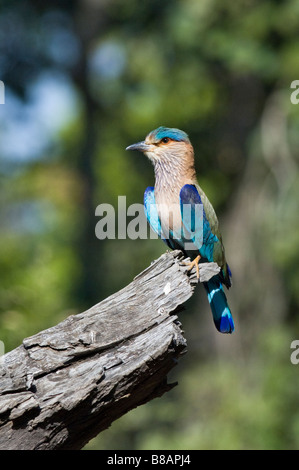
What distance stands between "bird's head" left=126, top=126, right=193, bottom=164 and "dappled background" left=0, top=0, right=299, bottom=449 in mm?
1972

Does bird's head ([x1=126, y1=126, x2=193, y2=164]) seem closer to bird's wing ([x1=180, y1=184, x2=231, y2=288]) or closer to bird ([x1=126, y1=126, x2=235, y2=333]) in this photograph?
bird ([x1=126, y1=126, x2=235, y2=333])

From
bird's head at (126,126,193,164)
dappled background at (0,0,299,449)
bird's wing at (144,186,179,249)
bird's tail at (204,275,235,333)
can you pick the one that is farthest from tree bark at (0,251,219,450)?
dappled background at (0,0,299,449)

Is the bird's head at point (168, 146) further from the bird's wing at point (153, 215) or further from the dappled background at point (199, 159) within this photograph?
the dappled background at point (199, 159)

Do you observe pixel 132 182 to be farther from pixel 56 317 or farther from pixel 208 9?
pixel 56 317

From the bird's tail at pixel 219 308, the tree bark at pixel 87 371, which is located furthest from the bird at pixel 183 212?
the tree bark at pixel 87 371

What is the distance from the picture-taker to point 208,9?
10398 mm

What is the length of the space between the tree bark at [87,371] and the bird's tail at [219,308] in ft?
3.16

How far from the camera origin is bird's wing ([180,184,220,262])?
14.7ft

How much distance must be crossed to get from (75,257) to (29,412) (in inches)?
405

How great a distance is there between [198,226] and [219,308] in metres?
0.51

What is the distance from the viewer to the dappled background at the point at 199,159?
941 centimetres

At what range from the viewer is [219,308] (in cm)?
443

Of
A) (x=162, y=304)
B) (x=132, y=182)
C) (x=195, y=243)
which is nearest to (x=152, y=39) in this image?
(x=132, y=182)

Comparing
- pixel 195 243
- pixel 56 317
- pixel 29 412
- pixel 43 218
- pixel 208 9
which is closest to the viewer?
pixel 29 412
